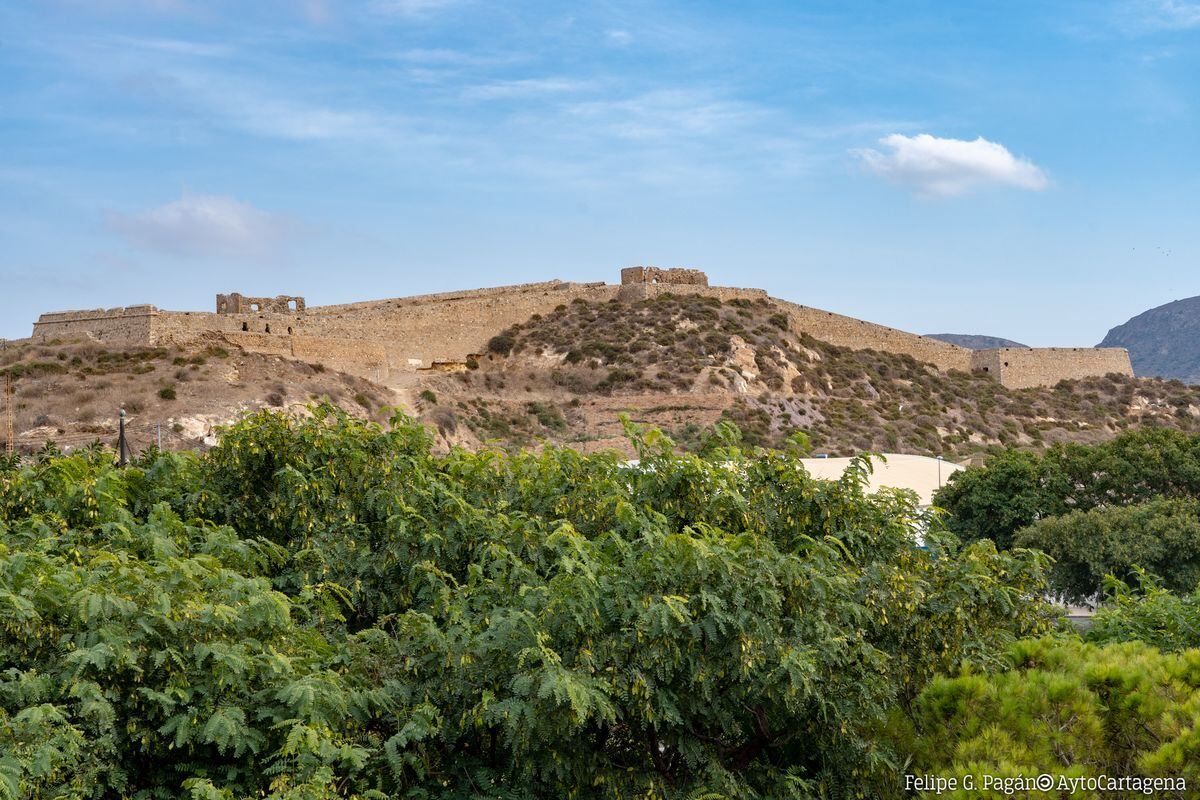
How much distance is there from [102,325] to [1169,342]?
180m

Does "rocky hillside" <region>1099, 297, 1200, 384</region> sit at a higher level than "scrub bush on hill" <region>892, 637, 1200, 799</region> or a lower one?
higher

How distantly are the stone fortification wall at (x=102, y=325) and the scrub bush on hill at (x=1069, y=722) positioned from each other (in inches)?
1388

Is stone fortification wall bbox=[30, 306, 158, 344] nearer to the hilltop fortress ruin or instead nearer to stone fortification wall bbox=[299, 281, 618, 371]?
the hilltop fortress ruin

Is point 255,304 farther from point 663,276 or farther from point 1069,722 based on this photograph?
point 1069,722

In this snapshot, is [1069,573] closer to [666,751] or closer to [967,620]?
[967,620]

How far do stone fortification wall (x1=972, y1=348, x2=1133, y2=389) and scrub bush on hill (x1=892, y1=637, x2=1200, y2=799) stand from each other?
177 feet

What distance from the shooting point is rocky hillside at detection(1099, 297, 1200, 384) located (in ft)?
552

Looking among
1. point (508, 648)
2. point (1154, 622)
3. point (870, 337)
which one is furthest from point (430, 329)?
point (508, 648)

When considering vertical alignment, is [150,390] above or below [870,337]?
below

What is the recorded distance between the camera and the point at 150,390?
3216cm

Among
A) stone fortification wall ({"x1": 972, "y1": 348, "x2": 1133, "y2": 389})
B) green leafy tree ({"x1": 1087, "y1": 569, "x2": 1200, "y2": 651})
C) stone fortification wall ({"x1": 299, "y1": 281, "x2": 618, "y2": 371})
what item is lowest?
green leafy tree ({"x1": 1087, "y1": 569, "x2": 1200, "y2": 651})

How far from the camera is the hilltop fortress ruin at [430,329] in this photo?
1526 inches

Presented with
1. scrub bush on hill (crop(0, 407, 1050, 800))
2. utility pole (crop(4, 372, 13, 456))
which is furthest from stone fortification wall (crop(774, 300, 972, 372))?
scrub bush on hill (crop(0, 407, 1050, 800))

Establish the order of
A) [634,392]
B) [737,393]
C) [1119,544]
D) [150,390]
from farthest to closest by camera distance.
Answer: [737,393] → [634,392] → [150,390] → [1119,544]
